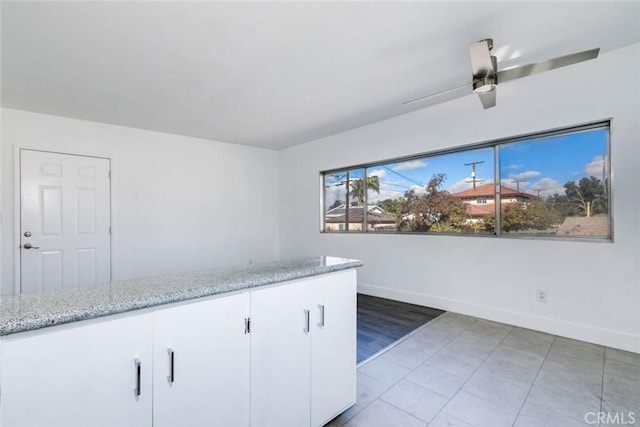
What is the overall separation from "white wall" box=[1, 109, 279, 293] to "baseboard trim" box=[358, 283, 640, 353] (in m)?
2.89

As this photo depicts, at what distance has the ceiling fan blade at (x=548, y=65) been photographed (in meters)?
1.76

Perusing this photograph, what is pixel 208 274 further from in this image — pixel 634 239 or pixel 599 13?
pixel 634 239

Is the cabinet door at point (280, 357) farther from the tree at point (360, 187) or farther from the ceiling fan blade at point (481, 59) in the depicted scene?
the tree at point (360, 187)

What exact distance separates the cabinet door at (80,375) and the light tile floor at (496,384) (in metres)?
1.17

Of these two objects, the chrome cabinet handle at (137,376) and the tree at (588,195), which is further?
the tree at (588,195)

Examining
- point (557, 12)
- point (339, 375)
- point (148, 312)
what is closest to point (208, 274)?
point (148, 312)

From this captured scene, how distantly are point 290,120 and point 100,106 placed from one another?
226 cm

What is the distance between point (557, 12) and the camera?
196 cm

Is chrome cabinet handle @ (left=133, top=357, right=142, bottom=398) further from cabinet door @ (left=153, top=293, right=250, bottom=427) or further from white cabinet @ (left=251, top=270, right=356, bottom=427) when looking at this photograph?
white cabinet @ (left=251, top=270, right=356, bottom=427)

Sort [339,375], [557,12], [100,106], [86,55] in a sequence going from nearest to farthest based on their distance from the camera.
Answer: [339,375], [557,12], [86,55], [100,106]

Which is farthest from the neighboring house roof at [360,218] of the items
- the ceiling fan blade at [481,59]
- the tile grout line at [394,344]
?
the ceiling fan blade at [481,59]

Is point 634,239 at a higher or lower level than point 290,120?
lower

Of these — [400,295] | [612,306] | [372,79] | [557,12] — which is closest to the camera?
[557,12]

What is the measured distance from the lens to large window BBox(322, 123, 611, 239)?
272cm
